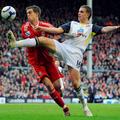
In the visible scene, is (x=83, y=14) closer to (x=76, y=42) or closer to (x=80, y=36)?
(x=80, y=36)

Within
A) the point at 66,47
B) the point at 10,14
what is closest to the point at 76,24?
the point at 66,47

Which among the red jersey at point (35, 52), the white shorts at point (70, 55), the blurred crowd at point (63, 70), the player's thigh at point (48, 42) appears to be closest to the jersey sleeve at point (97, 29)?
the white shorts at point (70, 55)

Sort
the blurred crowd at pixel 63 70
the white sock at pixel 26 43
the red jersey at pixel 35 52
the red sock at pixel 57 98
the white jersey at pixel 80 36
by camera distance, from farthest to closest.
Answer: the blurred crowd at pixel 63 70 → the red jersey at pixel 35 52 → the red sock at pixel 57 98 → the white jersey at pixel 80 36 → the white sock at pixel 26 43

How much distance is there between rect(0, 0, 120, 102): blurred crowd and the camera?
32.2 m

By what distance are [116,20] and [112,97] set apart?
1211 cm

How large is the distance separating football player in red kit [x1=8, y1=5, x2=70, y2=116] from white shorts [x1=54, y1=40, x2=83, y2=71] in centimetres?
62

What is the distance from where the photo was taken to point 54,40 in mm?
13953

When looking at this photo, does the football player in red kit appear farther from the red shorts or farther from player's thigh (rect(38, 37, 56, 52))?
player's thigh (rect(38, 37, 56, 52))

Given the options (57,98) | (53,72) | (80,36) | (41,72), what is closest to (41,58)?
(41,72)

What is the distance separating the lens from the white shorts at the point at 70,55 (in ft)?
46.4

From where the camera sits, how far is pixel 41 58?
593 inches

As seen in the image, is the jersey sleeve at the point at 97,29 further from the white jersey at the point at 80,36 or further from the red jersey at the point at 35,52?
the red jersey at the point at 35,52

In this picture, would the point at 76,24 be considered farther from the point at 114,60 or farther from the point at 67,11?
the point at 67,11

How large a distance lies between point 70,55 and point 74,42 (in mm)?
339
